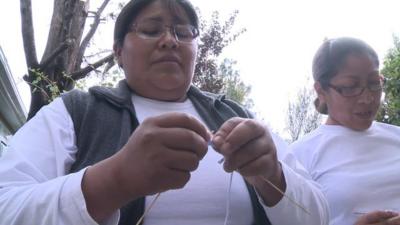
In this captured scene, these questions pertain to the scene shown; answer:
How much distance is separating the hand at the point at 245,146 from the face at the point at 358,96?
1105 millimetres

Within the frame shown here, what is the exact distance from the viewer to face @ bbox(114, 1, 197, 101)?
158 centimetres

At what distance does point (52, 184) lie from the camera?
1091mm

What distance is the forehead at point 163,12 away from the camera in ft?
5.36

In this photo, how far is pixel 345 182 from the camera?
6.37 feet

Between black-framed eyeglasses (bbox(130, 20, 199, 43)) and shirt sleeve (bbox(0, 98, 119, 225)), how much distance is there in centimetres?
39

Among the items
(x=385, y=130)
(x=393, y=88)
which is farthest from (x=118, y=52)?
(x=393, y=88)

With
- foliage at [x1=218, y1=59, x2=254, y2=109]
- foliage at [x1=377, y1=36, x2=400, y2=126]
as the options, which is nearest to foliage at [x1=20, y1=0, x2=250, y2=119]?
foliage at [x1=377, y1=36, x2=400, y2=126]

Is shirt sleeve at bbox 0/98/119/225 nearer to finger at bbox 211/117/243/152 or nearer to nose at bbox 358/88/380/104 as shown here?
finger at bbox 211/117/243/152

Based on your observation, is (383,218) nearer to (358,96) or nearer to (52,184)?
(358,96)

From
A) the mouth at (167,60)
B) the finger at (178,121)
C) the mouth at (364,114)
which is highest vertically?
the finger at (178,121)

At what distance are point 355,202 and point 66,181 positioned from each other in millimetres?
1295

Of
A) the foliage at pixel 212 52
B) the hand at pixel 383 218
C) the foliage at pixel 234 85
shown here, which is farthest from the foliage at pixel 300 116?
the hand at pixel 383 218

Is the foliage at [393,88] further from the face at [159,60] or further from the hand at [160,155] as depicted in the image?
the hand at [160,155]

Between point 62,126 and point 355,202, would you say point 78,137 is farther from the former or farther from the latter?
point 355,202
